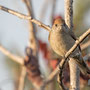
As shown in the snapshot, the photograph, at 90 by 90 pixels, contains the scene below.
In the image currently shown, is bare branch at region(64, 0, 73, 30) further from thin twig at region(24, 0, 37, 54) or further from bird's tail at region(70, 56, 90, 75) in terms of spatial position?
thin twig at region(24, 0, 37, 54)

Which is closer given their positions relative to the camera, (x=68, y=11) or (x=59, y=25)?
(x=68, y=11)

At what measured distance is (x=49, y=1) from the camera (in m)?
6.18

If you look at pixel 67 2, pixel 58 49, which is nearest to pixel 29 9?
pixel 58 49

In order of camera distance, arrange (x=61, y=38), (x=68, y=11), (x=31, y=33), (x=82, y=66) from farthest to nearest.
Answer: (x=31, y=33)
(x=82, y=66)
(x=61, y=38)
(x=68, y=11)

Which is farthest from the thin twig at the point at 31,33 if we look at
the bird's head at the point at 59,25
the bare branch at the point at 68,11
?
the bare branch at the point at 68,11

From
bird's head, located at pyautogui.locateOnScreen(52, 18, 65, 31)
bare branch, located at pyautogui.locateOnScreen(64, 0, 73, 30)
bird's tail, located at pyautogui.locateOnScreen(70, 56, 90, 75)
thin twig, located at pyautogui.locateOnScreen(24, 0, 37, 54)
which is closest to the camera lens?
bare branch, located at pyautogui.locateOnScreen(64, 0, 73, 30)

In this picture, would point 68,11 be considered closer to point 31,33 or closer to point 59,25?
point 59,25

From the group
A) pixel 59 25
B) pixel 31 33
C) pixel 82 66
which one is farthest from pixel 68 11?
pixel 31 33

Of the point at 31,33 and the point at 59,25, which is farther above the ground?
the point at 31,33

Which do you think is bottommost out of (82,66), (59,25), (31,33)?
(82,66)

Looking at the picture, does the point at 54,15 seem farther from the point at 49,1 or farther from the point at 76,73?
the point at 76,73

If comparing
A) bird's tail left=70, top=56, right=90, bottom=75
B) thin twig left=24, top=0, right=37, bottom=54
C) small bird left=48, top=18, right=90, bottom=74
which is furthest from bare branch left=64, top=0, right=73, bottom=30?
thin twig left=24, top=0, right=37, bottom=54

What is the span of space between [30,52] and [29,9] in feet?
2.70

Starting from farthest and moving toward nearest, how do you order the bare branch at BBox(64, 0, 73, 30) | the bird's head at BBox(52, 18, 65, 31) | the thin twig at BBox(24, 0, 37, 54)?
the thin twig at BBox(24, 0, 37, 54)
the bird's head at BBox(52, 18, 65, 31)
the bare branch at BBox(64, 0, 73, 30)
